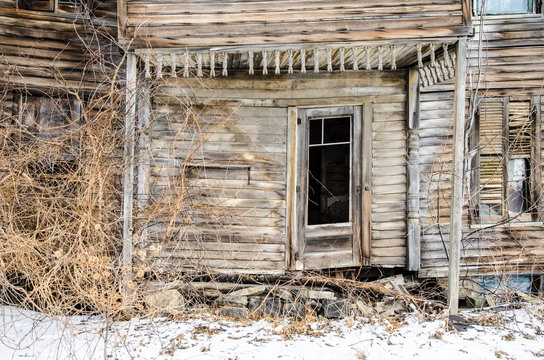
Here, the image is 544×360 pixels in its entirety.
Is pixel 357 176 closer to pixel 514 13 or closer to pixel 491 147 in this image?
pixel 491 147

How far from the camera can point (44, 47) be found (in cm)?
791

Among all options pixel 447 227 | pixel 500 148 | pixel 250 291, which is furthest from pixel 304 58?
pixel 500 148

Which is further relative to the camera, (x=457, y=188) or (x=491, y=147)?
(x=491, y=147)

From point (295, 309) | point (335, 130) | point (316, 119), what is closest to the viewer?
point (295, 309)

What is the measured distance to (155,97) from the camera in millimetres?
7273

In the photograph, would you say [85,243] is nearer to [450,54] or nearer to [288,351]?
[288,351]

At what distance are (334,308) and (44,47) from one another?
6.63 metres

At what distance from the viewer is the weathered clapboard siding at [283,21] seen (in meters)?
6.18

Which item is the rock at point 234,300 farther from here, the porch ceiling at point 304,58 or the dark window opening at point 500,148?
the dark window opening at point 500,148

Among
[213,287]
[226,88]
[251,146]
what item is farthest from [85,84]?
[213,287]

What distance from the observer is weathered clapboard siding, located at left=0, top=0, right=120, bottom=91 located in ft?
25.8

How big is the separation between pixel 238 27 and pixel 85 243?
11.6 ft

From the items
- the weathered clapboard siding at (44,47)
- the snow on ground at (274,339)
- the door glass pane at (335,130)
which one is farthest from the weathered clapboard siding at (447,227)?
the weathered clapboard siding at (44,47)

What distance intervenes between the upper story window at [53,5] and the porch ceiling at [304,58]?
2.04 meters
